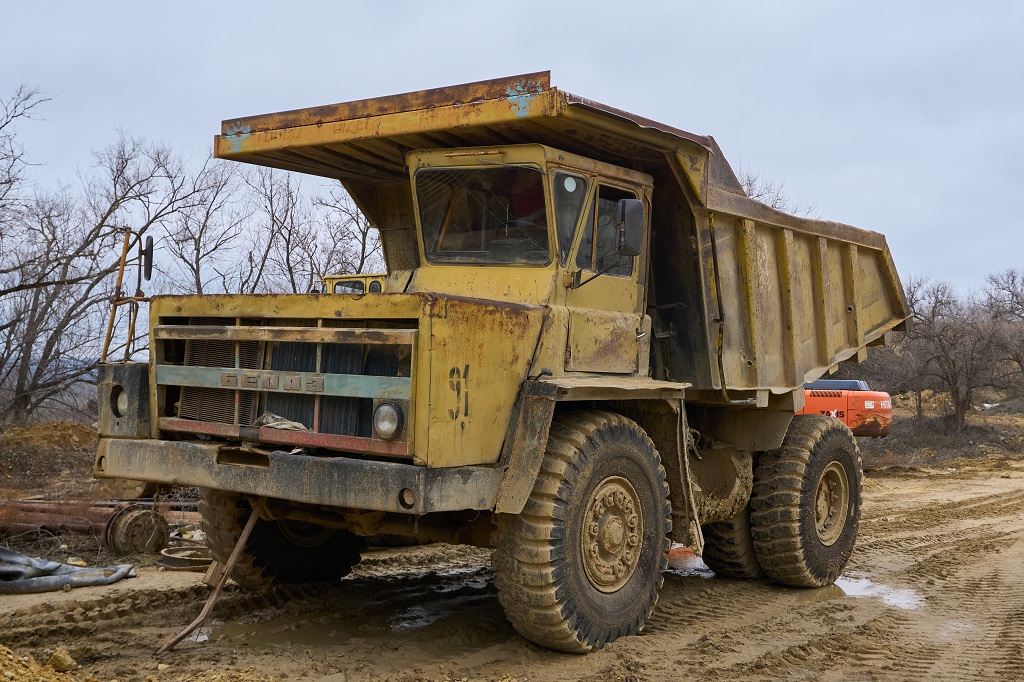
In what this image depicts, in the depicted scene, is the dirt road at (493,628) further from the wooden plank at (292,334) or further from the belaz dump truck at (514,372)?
the wooden plank at (292,334)

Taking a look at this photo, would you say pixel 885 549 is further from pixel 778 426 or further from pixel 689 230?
pixel 689 230

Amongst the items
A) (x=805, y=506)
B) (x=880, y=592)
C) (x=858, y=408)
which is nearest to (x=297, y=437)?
(x=805, y=506)

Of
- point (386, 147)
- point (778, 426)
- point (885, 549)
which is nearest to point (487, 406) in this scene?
point (386, 147)

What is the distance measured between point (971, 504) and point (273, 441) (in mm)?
9662

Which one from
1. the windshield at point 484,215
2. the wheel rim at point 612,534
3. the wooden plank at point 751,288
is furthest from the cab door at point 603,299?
the wooden plank at point 751,288

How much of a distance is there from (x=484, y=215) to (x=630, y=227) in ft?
3.04

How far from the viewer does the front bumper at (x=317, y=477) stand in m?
4.60

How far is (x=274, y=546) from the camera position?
6551 millimetres

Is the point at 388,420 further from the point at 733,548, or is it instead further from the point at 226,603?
the point at 733,548

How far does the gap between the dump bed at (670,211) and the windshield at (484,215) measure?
0.77 feet

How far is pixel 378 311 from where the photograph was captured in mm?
4777

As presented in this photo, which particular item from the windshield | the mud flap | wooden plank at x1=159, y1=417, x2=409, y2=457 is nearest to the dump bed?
the windshield

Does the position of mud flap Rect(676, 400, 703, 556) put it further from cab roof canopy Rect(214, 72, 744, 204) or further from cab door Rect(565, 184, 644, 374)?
cab roof canopy Rect(214, 72, 744, 204)

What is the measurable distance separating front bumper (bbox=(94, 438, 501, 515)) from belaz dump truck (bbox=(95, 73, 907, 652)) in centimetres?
1
